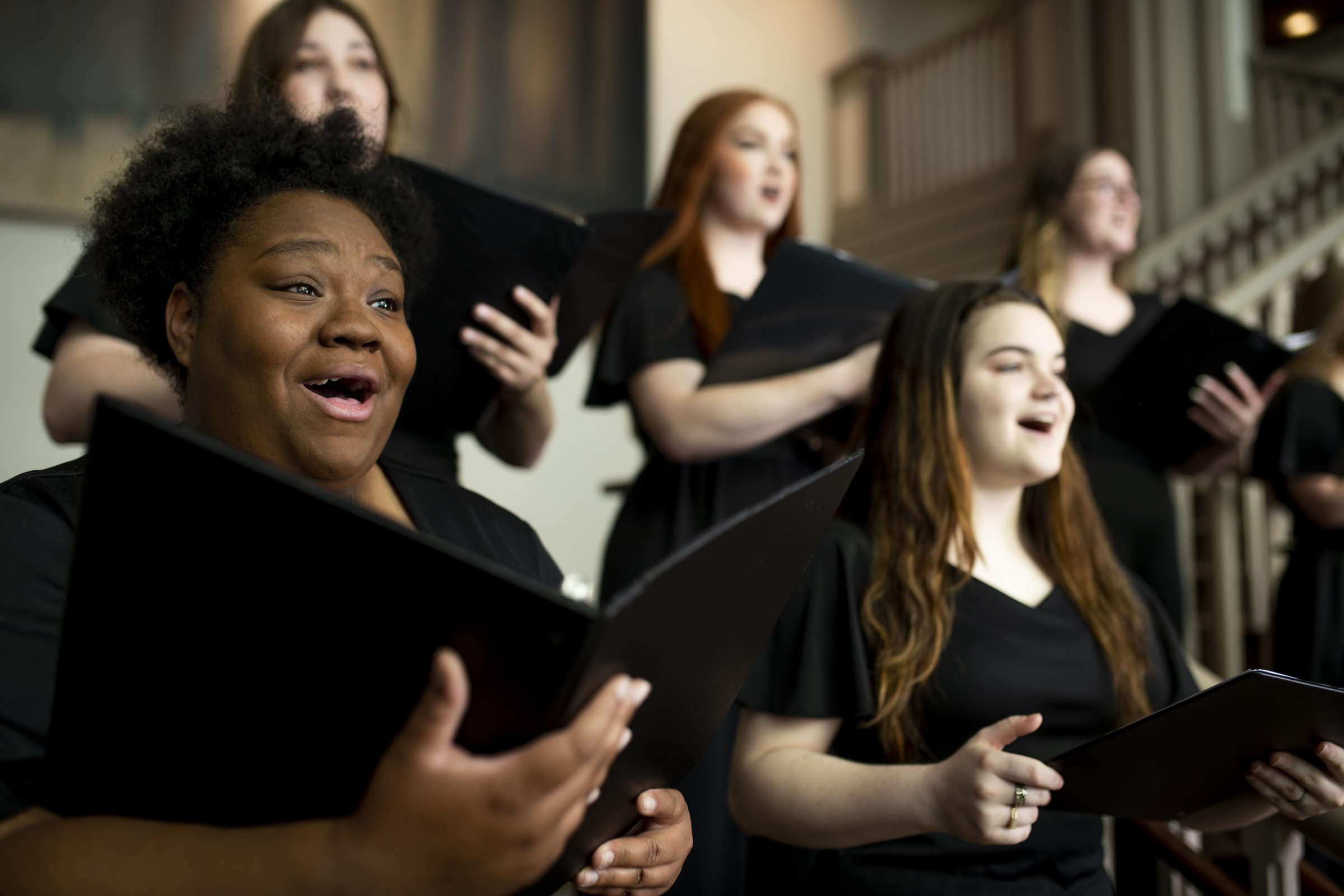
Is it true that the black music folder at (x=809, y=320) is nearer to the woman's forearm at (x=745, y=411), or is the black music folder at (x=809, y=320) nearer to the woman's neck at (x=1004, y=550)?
the woman's forearm at (x=745, y=411)

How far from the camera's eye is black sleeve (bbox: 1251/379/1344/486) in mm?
2086

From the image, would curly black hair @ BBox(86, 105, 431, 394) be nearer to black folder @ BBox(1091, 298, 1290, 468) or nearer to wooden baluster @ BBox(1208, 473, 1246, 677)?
black folder @ BBox(1091, 298, 1290, 468)

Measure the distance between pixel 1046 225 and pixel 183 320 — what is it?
1784mm

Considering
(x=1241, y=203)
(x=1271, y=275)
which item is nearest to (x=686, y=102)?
(x=1241, y=203)

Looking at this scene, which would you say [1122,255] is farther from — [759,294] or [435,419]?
[435,419]

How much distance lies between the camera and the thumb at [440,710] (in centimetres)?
60

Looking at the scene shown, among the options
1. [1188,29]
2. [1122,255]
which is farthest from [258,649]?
[1188,29]

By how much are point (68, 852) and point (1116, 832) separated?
154cm

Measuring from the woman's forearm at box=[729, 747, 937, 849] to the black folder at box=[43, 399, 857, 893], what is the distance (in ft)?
1.58

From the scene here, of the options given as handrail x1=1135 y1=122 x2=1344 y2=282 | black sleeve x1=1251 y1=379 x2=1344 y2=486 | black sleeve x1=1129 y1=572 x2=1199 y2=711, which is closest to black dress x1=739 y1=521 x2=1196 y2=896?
black sleeve x1=1129 y1=572 x2=1199 y2=711

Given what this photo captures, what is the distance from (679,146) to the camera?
208 cm

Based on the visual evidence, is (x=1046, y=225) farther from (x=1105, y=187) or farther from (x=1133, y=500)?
(x=1133, y=500)

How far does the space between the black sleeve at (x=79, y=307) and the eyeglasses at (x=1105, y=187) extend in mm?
1733

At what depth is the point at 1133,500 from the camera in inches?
80.0
